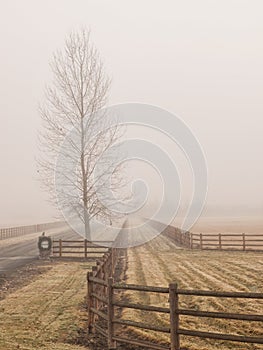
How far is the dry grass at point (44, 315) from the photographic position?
10211 millimetres

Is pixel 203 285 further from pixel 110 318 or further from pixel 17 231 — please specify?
pixel 17 231

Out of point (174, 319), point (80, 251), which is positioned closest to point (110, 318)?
point (174, 319)

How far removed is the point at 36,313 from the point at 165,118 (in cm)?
2959

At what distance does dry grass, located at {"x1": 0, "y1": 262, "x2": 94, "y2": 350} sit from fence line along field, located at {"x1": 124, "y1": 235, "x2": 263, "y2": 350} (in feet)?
5.74

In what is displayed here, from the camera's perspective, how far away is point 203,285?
1738 cm

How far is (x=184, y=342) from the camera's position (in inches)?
393

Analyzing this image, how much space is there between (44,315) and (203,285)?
7078 mm

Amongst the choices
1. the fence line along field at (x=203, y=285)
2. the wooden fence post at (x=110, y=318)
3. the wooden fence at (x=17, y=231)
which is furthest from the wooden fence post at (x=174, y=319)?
A: the wooden fence at (x=17, y=231)

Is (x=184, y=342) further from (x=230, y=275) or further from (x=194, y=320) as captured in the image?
(x=230, y=275)

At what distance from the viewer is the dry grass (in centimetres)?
1021

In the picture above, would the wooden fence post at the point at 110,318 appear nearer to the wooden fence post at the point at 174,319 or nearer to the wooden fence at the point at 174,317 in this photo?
the wooden fence at the point at 174,317

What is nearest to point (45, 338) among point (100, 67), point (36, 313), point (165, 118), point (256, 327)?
point (36, 313)

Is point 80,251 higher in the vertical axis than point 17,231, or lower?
lower

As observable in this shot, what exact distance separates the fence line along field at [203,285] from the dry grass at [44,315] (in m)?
1.75
